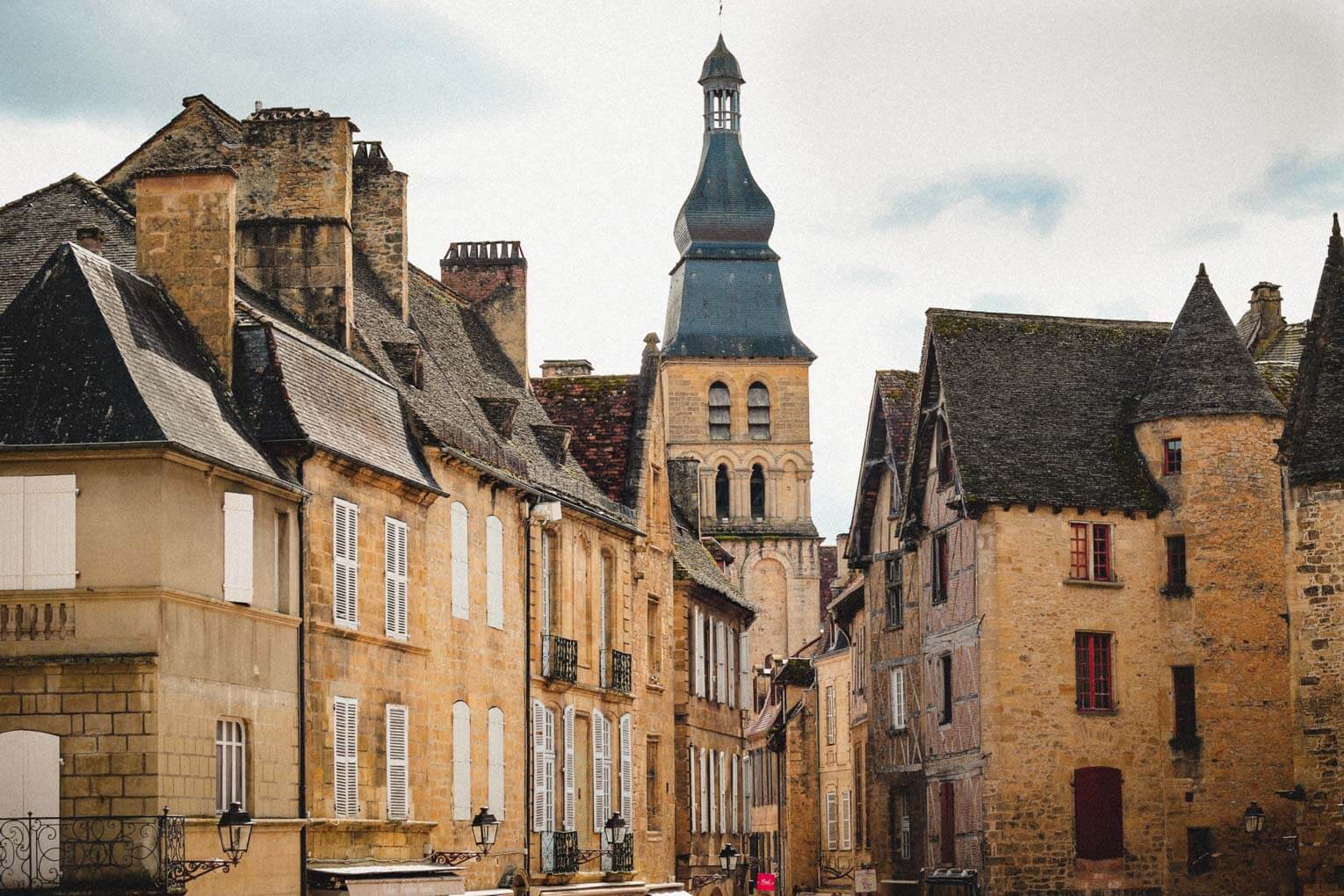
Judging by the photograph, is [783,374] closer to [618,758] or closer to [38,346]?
[618,758]

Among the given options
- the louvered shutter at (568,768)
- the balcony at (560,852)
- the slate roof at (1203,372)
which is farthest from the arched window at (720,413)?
the balcony at (560,852)

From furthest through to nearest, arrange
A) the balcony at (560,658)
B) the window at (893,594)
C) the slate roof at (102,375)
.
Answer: the window at (893,594) → the balcony at (560,658) → the slate roof at (102,375)

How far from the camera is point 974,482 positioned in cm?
4156

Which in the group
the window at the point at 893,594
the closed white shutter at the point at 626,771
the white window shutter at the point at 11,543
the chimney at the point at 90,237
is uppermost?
the chimney at the point at 90,237

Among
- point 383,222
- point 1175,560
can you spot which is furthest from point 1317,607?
point 383,222

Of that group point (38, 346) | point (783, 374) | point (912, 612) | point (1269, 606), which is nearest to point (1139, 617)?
point (1269, 606)

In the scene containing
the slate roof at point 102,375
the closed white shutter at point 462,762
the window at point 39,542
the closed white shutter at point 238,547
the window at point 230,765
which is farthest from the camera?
the closed white shutter at point 462,762

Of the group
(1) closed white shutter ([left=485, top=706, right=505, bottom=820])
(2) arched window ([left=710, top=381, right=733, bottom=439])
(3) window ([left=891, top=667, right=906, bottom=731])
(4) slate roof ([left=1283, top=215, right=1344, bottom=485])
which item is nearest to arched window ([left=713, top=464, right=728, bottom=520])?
(2) arched window ([left=710, top=381, right=733, bottom=439])

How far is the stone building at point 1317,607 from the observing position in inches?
1346

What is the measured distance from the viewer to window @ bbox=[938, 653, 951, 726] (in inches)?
1702

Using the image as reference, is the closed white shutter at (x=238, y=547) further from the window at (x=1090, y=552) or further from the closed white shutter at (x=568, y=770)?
the window at (x=1090, y=552)

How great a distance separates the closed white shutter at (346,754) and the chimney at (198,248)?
3.97m

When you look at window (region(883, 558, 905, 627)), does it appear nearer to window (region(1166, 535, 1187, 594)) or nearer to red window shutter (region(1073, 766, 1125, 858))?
window (region(1166, 535, 1187, 594))

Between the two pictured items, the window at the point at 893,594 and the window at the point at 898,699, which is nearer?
the window at the point at 898,699
